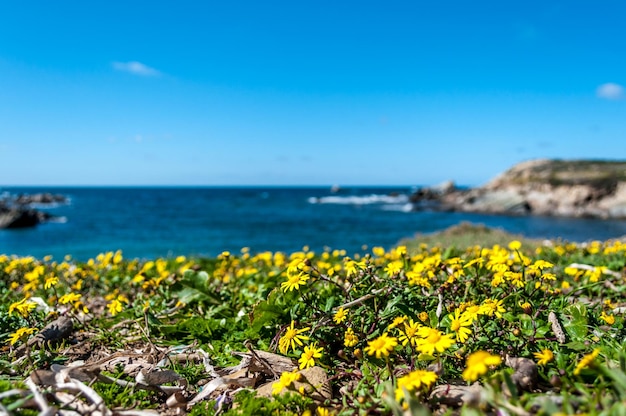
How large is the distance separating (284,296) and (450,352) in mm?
1174

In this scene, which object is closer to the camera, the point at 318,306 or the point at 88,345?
the point at 318,306

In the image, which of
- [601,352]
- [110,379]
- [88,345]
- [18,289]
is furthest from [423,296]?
[18,289]

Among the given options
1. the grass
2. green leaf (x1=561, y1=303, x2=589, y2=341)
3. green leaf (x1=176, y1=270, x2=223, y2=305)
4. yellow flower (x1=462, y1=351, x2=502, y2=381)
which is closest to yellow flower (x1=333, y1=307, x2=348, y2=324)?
the grass

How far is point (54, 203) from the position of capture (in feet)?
266

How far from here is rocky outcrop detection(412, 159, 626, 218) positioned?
44.8 meters

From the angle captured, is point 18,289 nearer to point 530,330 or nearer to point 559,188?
point 530,330

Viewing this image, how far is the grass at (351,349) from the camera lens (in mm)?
1924

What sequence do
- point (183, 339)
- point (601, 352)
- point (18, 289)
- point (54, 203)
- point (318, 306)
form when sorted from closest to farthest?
point (601, 352) → point (318, 306) → point (183, 339) → point (18, 289) → point (54, 203)

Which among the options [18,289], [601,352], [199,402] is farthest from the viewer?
[18,289]

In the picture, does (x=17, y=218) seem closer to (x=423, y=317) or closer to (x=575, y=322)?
(x=423, y=317)

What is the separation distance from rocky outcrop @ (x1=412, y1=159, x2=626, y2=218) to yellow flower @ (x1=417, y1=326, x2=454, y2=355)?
47936mm

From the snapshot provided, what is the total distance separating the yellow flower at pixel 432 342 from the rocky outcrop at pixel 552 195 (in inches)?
1887

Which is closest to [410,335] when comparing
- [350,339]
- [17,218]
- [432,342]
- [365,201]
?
[432,342]

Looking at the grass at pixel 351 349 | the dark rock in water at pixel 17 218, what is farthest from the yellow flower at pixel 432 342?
the dark rock in water at pixel 17 218
